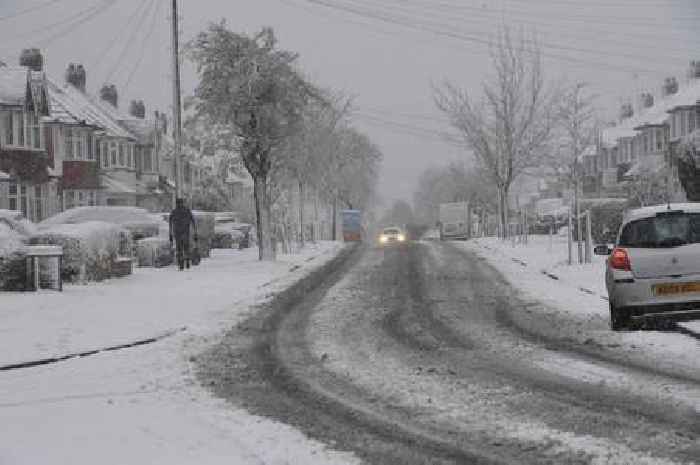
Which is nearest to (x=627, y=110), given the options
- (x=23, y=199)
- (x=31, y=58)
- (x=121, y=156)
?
(x=121, y=156)

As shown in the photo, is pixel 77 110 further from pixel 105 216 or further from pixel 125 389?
pixel 125 389

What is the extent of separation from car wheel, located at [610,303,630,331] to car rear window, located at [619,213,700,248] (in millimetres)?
889

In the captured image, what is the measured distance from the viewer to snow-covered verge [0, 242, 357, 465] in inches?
272

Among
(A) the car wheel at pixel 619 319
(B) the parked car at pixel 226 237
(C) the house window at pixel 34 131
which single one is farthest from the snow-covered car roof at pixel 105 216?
(A) the car wheel at pixel 619 319

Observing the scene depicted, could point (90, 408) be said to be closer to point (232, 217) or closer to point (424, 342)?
point (424, 342)

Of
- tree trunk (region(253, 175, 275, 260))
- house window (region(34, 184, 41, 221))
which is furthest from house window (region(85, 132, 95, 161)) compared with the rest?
tree trunk (region(253, 175, 275, 260))

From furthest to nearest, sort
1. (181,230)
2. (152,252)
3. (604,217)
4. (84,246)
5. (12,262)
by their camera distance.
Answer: (604,217) < (152,252) < (181,230) < (84,246) < (12,262)

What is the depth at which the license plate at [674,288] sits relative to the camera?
1250 centimetres

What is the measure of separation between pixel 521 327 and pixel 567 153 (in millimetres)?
52068

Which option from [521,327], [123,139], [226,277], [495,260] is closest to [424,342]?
[521,327]

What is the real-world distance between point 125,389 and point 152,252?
65.7ft

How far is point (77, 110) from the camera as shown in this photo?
5284cm

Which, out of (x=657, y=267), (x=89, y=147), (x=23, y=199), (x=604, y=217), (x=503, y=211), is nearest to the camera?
(x=657, y=267)

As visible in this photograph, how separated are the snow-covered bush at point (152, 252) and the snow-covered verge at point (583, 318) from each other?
9861mm
